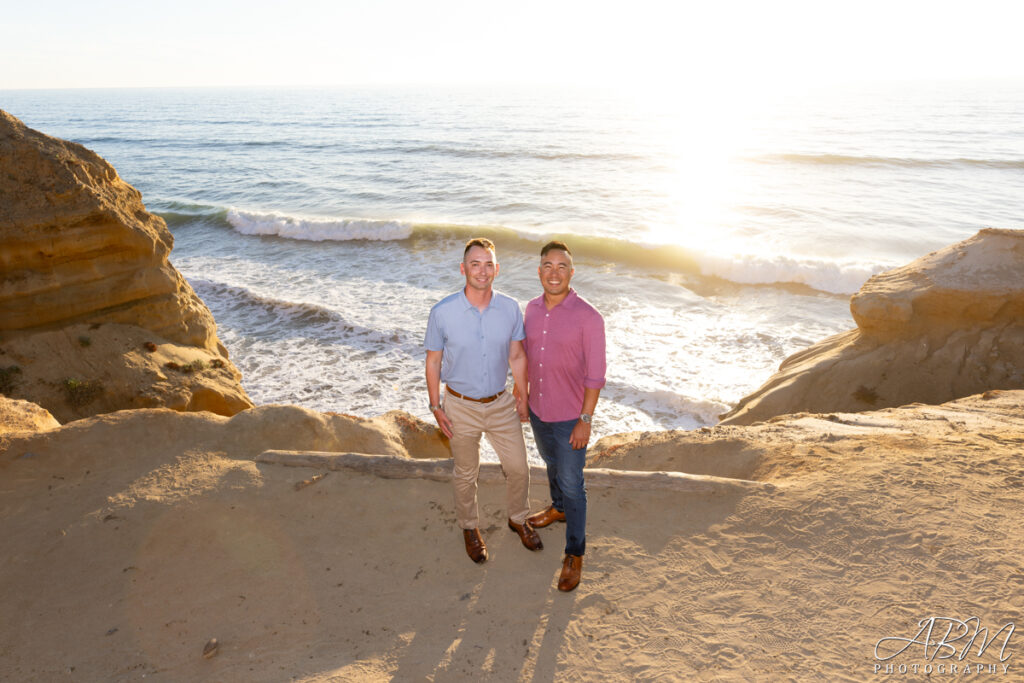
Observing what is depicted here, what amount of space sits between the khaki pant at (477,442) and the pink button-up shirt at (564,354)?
29 cm

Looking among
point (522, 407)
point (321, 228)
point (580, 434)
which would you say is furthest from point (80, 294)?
point (321, 228)

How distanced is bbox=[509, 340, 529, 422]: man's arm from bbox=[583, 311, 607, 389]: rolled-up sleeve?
1.52 feet

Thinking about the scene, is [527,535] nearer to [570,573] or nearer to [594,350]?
[570,573]

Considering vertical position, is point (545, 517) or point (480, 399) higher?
point (480, 399)

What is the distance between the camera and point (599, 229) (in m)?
21.2

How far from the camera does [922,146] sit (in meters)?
33.8

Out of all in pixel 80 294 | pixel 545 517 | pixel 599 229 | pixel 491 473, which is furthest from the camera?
pixel 599 229

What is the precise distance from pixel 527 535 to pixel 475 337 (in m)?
1.68

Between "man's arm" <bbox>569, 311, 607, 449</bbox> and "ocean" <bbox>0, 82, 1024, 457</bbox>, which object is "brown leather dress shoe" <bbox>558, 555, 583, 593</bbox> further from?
"ocean" <bbox>0, 82, 1024, 457</bbox>

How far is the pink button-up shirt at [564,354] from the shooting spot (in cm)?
363

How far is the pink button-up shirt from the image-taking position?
3627 millimetres

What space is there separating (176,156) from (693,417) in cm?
4240

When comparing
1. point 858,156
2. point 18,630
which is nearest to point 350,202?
point 18,630

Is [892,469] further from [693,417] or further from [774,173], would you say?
[774,173]
